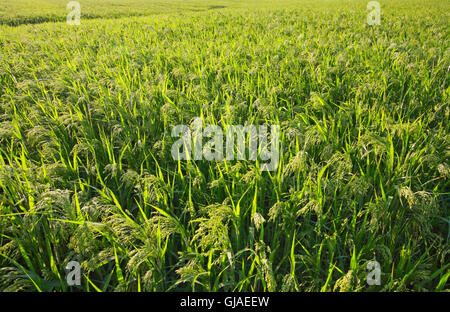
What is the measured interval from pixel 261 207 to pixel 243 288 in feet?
1.73

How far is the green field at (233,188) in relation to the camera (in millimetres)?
1301

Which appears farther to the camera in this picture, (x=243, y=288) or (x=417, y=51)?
(x=417, y=51)

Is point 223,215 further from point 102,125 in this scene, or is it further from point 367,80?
point 367,80

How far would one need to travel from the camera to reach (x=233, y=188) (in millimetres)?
1654

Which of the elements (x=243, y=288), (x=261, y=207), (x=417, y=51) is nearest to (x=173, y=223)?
(x=243, y=288)

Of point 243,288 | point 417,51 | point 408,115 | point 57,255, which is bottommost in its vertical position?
point 243,288

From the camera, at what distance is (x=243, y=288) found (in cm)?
129

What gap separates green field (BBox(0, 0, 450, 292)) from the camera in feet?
4.27

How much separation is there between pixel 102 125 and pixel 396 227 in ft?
8.66
